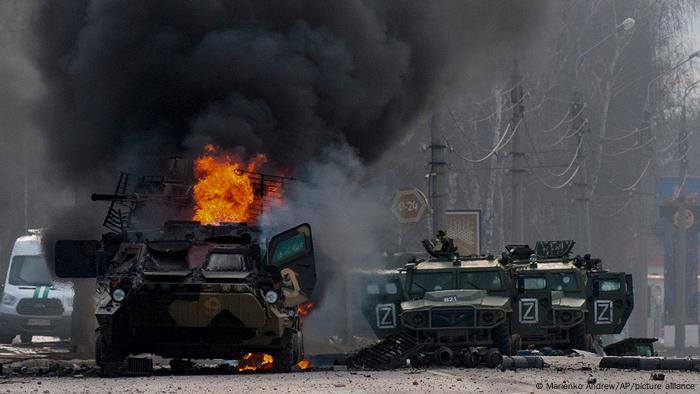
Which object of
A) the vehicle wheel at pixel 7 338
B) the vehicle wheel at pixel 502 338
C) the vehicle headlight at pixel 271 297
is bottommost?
the vehicle wheel at pixel 7 338

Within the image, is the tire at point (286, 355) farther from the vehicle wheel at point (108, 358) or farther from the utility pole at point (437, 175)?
the utility pole at point (437, 175)

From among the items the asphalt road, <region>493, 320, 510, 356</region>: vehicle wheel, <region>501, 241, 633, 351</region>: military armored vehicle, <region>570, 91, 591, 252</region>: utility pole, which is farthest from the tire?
<region>570, 91, 591, 252</region>: utility pole

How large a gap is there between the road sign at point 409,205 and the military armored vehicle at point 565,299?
193 centimetres

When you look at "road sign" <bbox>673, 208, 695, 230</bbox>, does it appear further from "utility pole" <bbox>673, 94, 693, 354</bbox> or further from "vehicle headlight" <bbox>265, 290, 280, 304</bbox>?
"vehicle headlight" <bbox>265, 290, 280, 304</bbox>

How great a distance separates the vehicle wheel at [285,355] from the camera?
18875mm

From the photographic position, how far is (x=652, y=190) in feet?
231

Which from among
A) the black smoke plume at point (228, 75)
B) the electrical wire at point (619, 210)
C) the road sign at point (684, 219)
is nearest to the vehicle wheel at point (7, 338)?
the black smoke plume at point (228, 75)

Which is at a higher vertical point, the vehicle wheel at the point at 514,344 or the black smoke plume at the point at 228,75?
the black smoke plume at the point at 228,75

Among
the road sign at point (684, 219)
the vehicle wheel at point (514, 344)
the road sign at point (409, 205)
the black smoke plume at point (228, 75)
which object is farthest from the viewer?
the road sign at point (684, 219)

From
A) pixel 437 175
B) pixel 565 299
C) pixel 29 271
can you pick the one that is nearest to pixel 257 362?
pixel 565 299

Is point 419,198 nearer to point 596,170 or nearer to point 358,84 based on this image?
point 358,84

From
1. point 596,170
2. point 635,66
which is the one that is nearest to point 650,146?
point 596,170

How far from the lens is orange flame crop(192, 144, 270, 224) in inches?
870

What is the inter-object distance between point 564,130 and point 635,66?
18.2 ft
